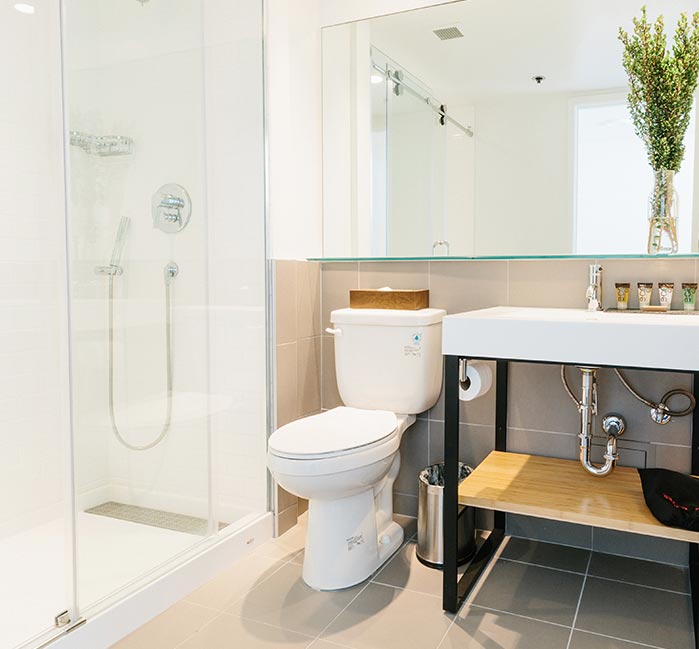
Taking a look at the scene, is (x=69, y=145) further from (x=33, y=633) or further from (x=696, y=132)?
(x=696, y=132)

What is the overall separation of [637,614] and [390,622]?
0.72 meters

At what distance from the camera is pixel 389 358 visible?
2.35 m

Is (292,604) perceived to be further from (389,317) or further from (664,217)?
(664,217)

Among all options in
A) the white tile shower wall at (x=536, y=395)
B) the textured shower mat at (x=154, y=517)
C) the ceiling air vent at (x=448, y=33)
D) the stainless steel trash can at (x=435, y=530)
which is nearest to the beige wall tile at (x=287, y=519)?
the textured shower mat at (x=154, y=517)

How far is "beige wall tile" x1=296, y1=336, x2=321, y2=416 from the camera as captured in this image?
2594 mm

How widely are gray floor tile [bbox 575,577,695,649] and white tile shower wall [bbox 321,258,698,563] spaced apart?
0.25 metres

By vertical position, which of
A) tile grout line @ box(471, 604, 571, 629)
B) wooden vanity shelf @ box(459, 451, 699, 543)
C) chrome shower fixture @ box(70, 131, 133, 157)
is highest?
chrome shower fixture @ box(70, 131, 133, 157)

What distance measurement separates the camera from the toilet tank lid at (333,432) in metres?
1.93

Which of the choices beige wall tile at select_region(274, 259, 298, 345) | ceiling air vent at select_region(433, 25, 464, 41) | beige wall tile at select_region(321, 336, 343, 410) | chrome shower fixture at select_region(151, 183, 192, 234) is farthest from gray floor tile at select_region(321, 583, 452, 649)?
ceiling air vent at select_region(433, 25, 464, 41)

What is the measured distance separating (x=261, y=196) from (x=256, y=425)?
0.84m

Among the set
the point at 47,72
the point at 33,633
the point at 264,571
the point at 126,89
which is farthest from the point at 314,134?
the point at 33,633

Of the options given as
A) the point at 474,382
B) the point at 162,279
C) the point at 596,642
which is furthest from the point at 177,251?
the point at 596,642

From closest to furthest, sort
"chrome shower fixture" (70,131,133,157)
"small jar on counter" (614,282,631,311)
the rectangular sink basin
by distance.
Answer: the rectangular sink basin → "chrome shower fixture" (70,131,133,157) → "small jar on counter" (614,282,631,311)

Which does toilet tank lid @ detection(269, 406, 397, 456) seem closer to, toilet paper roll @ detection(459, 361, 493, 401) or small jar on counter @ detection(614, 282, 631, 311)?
toilet paper roll @ detection(459, 361, 493, 401)
